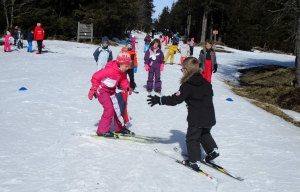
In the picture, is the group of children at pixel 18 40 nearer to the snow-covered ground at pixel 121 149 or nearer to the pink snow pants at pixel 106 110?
the snow-covered ground at pixel 121 149

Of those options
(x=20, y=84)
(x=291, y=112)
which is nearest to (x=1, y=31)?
(x=20, y=84)

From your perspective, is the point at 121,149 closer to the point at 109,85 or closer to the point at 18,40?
the point at 109,85

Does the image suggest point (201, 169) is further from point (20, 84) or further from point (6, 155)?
point (20, 84)

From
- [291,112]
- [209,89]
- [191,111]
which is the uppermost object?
[209,89]

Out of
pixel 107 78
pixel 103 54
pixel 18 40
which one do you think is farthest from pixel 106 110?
pixel 18 40

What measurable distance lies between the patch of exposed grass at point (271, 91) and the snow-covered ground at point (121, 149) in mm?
1957

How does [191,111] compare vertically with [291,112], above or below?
above

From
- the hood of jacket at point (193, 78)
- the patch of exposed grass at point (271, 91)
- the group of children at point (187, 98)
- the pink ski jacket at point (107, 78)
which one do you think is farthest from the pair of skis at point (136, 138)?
the patch of exposed grass at point (271, 91)

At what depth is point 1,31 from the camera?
3325 centimetres

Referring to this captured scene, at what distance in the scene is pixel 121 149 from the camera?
225 inches

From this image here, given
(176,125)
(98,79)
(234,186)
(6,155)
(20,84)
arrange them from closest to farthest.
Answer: (234,186), (6,155), (98,79), (176,125), (20,84)

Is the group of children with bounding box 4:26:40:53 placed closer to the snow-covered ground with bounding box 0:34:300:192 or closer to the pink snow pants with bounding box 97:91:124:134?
the snow-covered ground with bounding box 0:34:300:192

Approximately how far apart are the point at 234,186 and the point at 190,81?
1.58 m

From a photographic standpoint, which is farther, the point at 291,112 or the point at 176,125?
the point at 291,112
